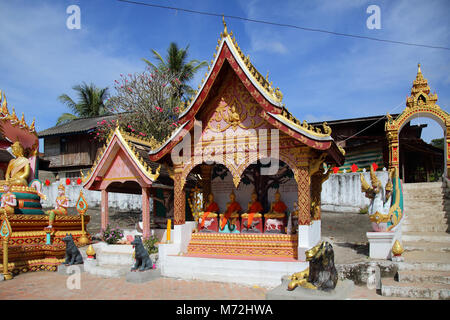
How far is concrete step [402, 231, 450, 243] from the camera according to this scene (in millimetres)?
10422

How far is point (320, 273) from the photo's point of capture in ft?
20.5

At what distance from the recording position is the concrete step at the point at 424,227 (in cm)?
1141

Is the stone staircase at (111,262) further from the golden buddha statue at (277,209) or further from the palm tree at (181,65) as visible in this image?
the palm tree at (181,65)

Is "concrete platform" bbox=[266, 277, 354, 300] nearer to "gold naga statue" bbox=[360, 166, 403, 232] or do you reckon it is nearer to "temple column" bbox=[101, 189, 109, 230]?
"gold naga statue" bbox=[360, 166, 403, 232]

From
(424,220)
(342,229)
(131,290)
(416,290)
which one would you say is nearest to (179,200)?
(131,290)

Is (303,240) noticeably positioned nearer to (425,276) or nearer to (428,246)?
(425,276)

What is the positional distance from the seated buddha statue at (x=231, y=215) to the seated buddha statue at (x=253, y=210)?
0.40 meters

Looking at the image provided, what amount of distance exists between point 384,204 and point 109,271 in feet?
26.6

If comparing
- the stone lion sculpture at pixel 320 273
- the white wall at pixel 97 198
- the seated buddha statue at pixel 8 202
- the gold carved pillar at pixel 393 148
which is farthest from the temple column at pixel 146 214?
the white wall at pixel 97 198

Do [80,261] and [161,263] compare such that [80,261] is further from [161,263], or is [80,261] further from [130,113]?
[130,113]

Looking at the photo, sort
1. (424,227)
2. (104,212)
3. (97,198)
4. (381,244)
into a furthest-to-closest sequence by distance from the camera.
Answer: (97,198) → (104,212) → (424,227) → (381,244)

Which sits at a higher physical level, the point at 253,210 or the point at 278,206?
the point at 278,206

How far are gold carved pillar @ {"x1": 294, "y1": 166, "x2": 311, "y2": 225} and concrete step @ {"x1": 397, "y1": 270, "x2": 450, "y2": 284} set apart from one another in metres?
2.45
